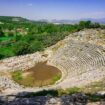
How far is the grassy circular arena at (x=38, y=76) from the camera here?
36.0 metres

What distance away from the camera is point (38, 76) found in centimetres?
3916

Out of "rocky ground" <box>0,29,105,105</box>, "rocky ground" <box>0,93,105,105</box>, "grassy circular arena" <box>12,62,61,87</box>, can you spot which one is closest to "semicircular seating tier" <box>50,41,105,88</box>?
"rocky ground" <box>0,29,105,105</box>

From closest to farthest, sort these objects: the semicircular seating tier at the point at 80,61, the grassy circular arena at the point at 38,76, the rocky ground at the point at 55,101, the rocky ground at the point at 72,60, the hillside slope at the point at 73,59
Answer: the rocky ground at the point at 55,101 < the semicircular seating tier at the point at 80,61 < the rocky ground at the point at 72,60 < the hillside slope at the point at 73,59 < the grassy circular arena at the point at 38,76

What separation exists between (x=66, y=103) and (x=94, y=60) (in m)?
26.3

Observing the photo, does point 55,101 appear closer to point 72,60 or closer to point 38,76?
point 38,76

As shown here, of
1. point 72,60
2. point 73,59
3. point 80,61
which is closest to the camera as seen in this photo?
point 80,61

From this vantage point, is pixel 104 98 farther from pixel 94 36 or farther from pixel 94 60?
pixel 94 36

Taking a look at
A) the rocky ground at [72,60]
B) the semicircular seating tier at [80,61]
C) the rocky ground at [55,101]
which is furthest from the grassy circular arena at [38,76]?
the rocky ground at [55,101]

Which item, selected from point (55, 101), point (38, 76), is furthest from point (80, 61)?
point (55, 101)

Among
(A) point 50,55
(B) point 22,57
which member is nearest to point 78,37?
(A) point 50,55

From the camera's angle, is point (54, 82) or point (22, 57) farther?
point (22, 57)

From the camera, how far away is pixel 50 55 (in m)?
50.2

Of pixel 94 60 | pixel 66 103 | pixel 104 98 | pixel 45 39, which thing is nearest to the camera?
pixel 66 103

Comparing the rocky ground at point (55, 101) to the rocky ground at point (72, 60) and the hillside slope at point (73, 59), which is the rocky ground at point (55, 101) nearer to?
the hillside slope at point (73, 59)
